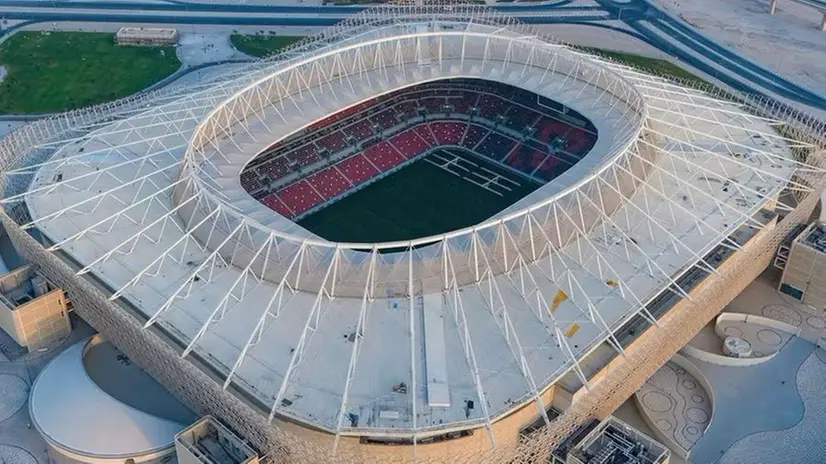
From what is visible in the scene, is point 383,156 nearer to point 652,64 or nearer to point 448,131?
point 448,131

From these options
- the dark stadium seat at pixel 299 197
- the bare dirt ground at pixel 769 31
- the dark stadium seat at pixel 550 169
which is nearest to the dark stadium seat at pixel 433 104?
the dark stadium seat at pixel 550 169

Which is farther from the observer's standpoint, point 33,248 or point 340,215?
point 340,215

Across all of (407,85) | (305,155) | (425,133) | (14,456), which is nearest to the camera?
(14,456)

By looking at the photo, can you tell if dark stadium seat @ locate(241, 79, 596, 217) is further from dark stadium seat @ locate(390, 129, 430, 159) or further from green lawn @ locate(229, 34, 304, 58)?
green lawn @ locate(229, 34, 304, 58)

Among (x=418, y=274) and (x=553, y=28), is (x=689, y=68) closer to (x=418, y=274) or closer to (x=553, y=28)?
(x=553, y=28)

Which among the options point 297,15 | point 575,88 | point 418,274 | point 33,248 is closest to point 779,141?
point 575,88

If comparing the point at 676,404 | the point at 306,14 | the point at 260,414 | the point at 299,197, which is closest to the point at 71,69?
the point at 306,14
